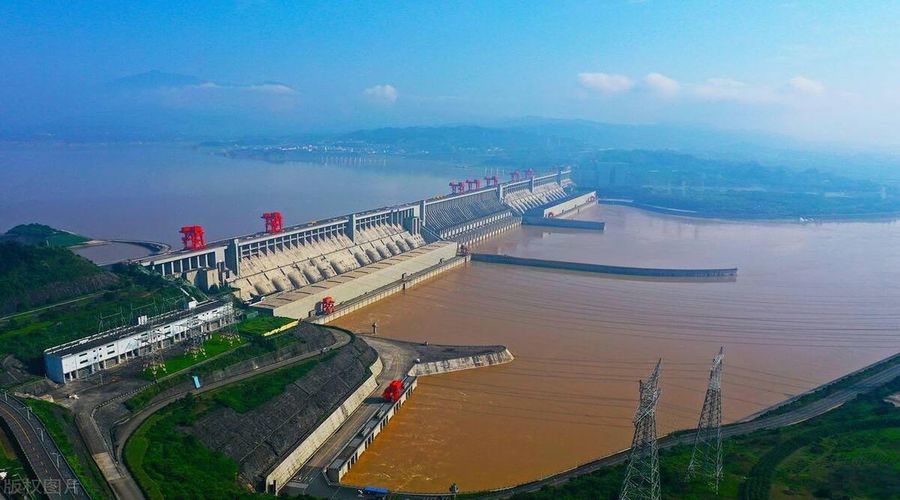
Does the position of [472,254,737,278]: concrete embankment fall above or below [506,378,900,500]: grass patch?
above

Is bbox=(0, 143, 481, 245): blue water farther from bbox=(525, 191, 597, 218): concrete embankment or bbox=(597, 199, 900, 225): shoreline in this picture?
bbox=(597, 199, 900, 225): shoreline

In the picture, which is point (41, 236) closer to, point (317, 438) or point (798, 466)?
point (317, 438)

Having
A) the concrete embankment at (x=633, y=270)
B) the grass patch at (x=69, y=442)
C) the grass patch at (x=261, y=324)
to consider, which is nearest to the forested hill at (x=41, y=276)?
the grass patch at (x=261, y=324)

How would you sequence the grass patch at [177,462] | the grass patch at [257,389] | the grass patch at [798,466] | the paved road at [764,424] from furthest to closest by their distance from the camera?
the grass patch at [257,389] → the paved road at [764,424] → the grass patch at [798,466] → the grass patch at [177,462]

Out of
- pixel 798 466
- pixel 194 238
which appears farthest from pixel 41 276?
pixel 798 466

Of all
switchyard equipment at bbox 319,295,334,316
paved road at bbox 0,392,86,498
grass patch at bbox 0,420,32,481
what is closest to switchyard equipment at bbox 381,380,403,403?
switchyard equipment at bbox 319,295,334,316

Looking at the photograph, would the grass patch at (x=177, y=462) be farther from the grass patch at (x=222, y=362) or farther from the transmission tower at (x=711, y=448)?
the transmission tower at (x=711, y=448)
